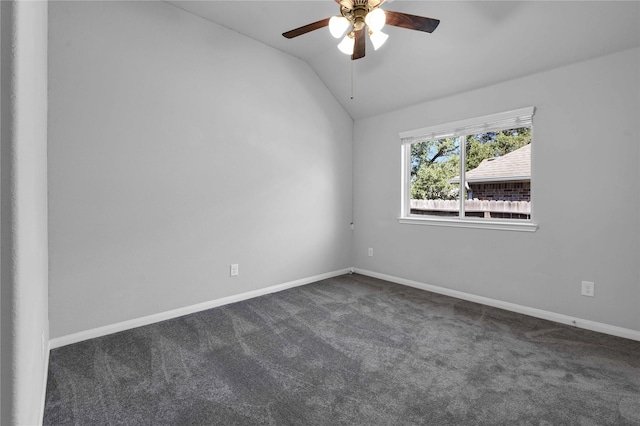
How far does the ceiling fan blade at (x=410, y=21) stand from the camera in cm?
190

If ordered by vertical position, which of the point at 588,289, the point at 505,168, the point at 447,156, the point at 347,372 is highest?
the point at 447,156

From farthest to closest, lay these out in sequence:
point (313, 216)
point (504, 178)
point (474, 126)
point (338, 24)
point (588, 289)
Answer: point (313, 216) < point (474, 126) < point (504, 178) < point (588, 289) < point (338, 24)

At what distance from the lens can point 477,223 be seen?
335 cm

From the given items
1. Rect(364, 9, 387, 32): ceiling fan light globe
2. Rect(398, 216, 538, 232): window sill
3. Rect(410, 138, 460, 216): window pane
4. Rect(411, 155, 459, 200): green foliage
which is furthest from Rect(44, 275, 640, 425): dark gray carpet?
Rect(364, 9, 387, 32): ceiling fan light globe

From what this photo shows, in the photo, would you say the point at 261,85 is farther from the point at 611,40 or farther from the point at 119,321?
the point at 611,40

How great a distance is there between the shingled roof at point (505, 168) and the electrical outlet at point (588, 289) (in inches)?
41.1

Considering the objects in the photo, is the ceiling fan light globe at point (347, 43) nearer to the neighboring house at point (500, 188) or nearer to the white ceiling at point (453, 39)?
the white ceiling at point (453, 39)

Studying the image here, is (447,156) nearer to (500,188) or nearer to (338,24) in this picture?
(500,188)

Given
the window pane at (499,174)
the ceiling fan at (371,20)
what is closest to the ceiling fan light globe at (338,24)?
the ceiling fan at (371,20)

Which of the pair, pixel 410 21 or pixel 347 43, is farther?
pixel 347 43

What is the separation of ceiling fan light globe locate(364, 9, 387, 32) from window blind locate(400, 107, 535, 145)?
6.07 ft

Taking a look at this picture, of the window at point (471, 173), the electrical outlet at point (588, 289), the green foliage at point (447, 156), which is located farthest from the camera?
the green foliage at point (447, 156)

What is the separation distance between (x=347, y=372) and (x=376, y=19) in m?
2.21

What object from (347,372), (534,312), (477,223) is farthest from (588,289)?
(347,372)
